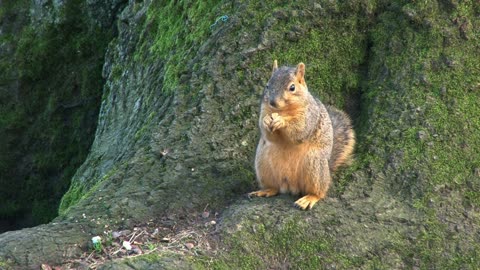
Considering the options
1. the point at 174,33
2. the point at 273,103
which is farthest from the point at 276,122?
the point at 174,33

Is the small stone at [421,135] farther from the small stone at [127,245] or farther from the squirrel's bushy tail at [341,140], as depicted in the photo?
the small stone at [127,245]

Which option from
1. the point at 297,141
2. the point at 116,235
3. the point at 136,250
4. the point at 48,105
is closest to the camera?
the point at 136,250

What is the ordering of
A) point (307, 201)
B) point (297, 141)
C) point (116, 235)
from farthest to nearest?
point (297, 141)
point (307, 201)
point (116, 235)

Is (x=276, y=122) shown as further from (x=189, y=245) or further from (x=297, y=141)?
(x=189, y=245)

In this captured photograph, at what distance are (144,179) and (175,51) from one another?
4.27ft

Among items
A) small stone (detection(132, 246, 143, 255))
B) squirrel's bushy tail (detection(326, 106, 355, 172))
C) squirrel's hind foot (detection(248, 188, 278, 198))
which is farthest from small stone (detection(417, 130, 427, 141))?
small stone (detection(132, 246, 143, 255))

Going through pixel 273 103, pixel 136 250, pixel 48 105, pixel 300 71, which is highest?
pixel 300 71

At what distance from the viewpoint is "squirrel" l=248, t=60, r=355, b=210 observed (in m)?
5.31

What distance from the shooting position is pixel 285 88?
5285mm

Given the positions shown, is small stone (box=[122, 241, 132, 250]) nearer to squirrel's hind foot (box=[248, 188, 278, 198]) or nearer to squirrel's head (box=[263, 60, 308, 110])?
squirrel's hind foot (box=[248, 188, 278, 198])

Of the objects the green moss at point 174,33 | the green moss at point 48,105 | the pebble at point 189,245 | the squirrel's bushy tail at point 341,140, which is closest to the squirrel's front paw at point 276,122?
the squirrel's bushy tail at point 341,140

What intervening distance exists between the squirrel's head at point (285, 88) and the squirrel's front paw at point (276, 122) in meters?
0.06

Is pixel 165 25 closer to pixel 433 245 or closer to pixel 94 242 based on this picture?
pixel 94 242

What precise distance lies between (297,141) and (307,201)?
1.37 feet
